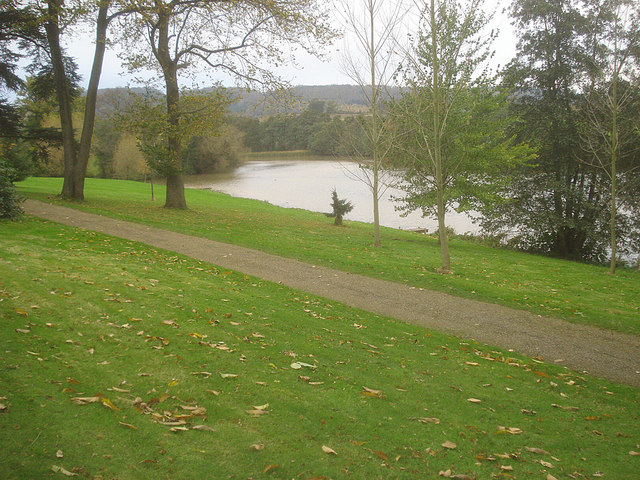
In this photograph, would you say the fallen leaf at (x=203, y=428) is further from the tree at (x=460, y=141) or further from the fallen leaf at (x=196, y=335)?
the tree at (x=460, y=141)

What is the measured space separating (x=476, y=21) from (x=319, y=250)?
980 centimetres

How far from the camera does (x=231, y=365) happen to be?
16.6ft

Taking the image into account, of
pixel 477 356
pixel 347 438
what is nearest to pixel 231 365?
pixel 347 438

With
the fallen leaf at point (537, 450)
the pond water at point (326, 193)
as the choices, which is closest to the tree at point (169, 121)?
the pond water at point (326, 193)

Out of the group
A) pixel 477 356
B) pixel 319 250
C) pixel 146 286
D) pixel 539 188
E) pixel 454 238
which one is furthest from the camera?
pixel 454 238

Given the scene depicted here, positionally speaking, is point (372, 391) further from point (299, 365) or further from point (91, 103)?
point (91, 103)

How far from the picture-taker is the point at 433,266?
523 inches

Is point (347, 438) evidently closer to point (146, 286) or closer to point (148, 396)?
point (148, 396)

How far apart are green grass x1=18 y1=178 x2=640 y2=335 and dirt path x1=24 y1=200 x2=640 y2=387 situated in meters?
0.63

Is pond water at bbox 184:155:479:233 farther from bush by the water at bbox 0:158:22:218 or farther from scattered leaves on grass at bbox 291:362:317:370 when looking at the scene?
scattered leaves on grass at bbox 291:362:317:370

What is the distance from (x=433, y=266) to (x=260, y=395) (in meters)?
9.68

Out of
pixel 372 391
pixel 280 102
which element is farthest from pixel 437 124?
pixel 280 102

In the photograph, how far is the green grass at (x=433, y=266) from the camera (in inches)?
389

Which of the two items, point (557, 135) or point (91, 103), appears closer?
point (91, 103)
